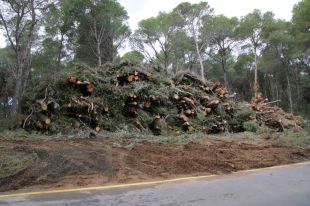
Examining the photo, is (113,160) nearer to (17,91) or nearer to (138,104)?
(138,104)

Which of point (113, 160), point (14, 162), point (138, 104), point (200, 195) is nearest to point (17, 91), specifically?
point (138, 104)

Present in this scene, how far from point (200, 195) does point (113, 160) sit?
2.62m

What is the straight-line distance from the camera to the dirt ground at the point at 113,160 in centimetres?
645

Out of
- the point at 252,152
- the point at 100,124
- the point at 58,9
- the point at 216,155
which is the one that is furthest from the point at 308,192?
the point at 58,9

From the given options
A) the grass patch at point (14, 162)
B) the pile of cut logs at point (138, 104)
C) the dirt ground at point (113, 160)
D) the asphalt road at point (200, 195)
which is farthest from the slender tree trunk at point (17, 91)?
the asphalt road at point (200, 195)

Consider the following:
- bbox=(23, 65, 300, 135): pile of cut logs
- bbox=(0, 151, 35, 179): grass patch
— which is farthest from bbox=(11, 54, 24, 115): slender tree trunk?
bbox=(0, 151, 35, 179): grass patch

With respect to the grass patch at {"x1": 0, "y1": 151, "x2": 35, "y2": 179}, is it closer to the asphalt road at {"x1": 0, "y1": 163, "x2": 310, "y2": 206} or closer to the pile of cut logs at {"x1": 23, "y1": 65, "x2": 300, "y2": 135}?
the asphalt road at {"x1": 0, "y1": 163, "x2": 310, "y2": 206}

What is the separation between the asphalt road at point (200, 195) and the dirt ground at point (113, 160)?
0.77 metres

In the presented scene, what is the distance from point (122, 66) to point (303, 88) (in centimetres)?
3312

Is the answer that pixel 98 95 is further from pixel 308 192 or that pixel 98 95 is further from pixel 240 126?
pixel 308 192

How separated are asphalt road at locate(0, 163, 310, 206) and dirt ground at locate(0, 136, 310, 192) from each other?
0.77m

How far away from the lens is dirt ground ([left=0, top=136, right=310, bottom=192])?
6453 mm

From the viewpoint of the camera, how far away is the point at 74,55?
34.7m

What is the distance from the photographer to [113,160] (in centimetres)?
752
